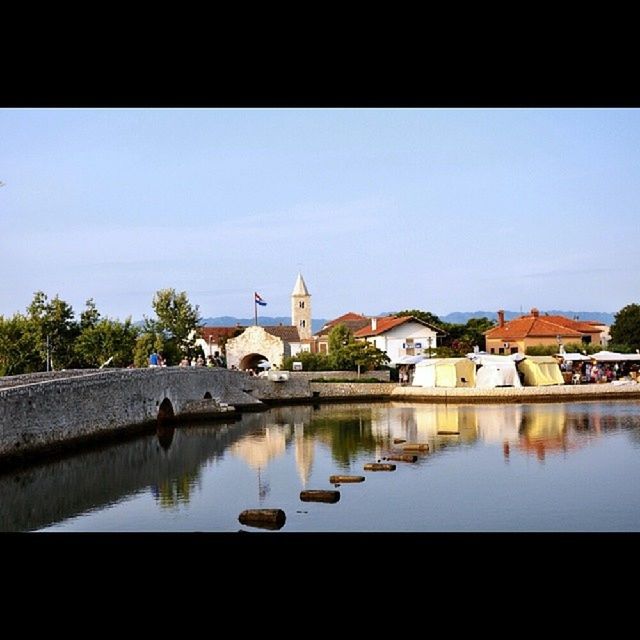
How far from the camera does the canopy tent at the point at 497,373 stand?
3481 centimetres

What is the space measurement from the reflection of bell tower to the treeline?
2386cm

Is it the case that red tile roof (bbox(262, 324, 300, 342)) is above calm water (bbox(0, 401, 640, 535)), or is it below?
above

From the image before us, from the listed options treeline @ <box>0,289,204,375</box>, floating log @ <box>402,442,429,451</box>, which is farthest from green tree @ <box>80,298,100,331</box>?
floating log @ <box>402,442,429,451</box>

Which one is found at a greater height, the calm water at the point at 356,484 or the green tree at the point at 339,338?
the green tree at the point at 339,338

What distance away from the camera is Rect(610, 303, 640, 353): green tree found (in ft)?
158

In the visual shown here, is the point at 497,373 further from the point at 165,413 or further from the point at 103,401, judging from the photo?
the point at 103,401

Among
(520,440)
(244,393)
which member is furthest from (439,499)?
(244,393)

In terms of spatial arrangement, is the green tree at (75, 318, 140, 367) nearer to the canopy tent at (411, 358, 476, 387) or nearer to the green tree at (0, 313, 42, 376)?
the green tree at (0, 313, 42, 376)

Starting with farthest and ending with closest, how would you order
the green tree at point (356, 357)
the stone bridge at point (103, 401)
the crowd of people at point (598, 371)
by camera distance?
the green tree at point (356, 357) → the crowd of people at point (598, 371) → the stone bridge at point (103, 401)

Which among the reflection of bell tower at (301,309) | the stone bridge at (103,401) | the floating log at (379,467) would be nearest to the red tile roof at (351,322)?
the reflection of bell tower at (301,309)

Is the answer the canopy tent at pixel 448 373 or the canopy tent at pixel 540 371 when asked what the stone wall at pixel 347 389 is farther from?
the canopy tent at pixel 540 371

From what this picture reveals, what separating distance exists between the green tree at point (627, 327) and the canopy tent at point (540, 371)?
41.8 ft

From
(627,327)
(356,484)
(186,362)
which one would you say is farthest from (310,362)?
(356,484)
